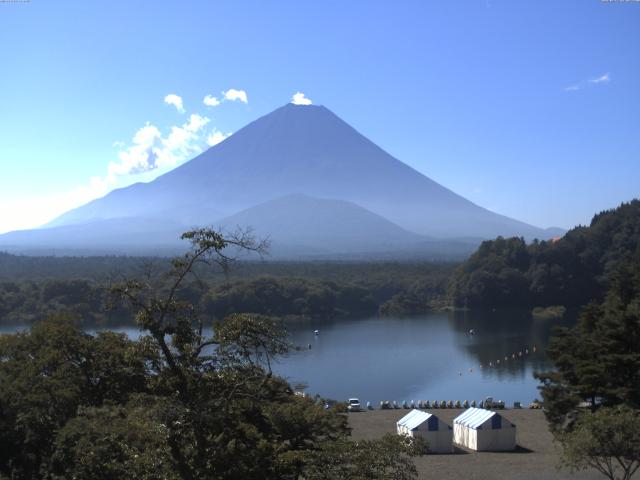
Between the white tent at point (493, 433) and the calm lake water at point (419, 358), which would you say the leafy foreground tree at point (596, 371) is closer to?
the white tent at point (493, 433)

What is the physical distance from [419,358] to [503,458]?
15.9 meters

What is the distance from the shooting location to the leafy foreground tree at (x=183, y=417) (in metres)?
5.13

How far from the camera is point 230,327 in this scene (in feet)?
17.2

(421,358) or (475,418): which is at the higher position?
(475,418)

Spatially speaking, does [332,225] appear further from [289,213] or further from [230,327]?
[230,327]

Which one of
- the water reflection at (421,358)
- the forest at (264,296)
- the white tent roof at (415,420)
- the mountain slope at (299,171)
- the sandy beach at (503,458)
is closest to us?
the sandy beach at (503,458)

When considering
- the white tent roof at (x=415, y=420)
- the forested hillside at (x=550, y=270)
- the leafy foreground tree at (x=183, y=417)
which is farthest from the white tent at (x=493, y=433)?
the forested hillside at (x=550, y=270)

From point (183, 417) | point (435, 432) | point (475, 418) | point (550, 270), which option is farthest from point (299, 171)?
point (183, 417)

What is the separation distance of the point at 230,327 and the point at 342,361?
23.4m

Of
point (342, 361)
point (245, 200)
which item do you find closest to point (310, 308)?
point (342, 361)

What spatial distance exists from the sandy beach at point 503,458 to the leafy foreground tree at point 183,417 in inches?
191

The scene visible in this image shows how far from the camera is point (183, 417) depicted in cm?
509

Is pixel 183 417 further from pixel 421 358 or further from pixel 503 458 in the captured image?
pixel 421 358

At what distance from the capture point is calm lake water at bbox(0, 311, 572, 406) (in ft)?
76.3
